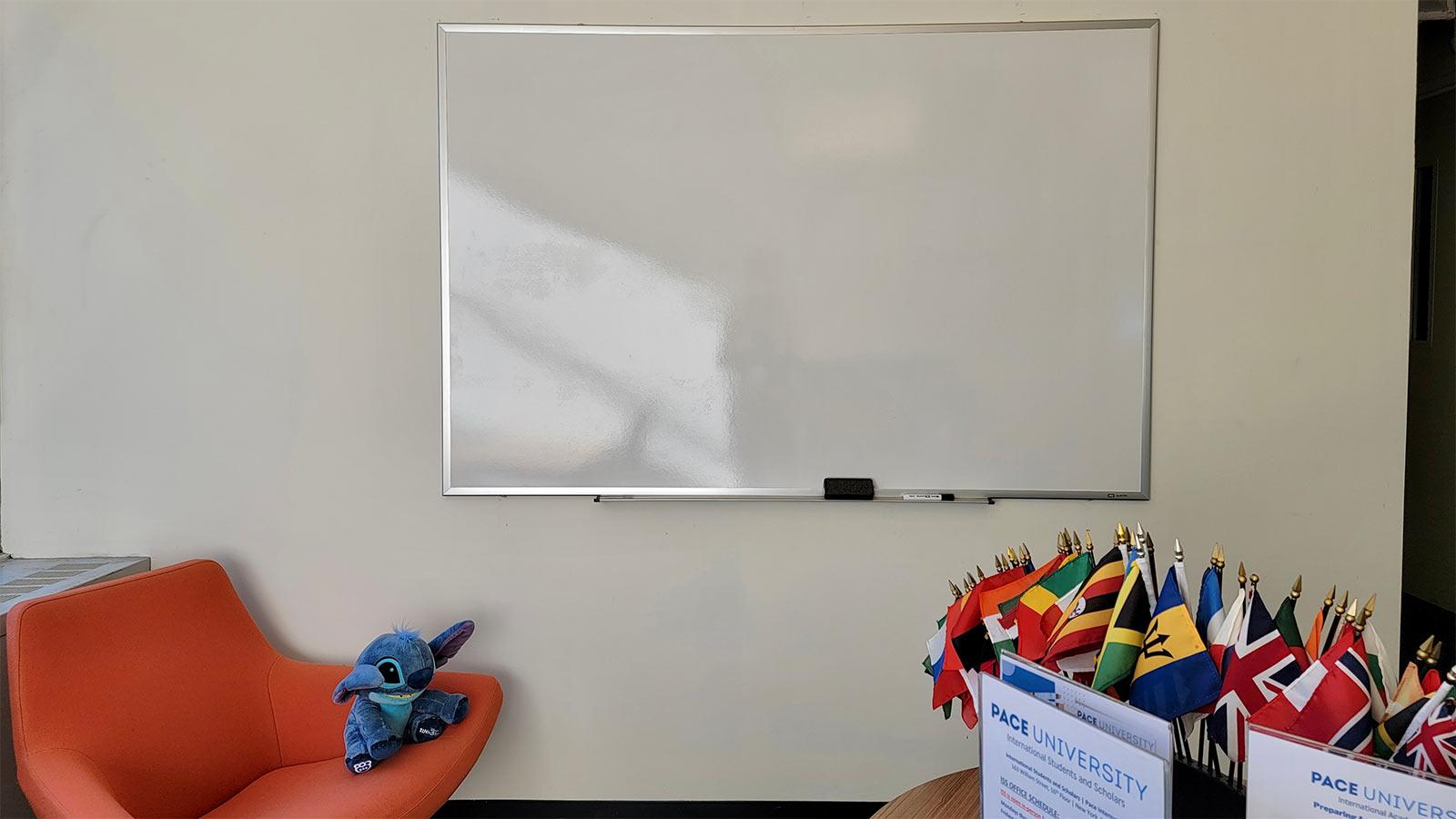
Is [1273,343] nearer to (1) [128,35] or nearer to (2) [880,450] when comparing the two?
(2) [880,450]

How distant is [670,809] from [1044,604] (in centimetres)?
147

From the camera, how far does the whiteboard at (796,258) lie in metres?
2.07

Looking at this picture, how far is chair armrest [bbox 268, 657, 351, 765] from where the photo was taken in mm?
1975

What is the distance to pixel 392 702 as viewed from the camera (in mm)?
1857

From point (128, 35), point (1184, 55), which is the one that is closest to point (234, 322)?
point (128, 35)

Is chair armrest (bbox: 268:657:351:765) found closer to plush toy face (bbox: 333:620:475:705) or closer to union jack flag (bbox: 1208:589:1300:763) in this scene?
plush toy face (bbox: 333:620:475:705)

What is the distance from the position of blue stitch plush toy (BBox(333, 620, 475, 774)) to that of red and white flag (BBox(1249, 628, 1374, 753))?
1657 millimetres

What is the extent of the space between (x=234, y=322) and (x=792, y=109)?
1.55 m

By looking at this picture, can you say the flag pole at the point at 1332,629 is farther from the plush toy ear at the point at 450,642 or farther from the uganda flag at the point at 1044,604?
the plush toy ear at the point at 450,642

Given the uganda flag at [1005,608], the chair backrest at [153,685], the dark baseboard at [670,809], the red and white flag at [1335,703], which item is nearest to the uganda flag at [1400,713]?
the red and white flag at [1335,703]

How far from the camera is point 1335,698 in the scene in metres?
0.94

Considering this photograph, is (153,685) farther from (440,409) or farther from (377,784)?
(440,409)

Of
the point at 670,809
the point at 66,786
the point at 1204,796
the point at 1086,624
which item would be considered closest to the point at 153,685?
the point at 66,786

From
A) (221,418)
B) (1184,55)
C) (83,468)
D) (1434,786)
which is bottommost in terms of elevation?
(1434,786)
